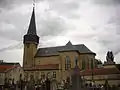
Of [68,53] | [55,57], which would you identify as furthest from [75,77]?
[55,57]

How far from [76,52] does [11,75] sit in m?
19.0

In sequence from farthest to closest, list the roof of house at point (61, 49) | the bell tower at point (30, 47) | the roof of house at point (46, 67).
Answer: the bell tower at point (30, 47) → the roof of house at point (61, 49) → the roof of house at point (46, 67)

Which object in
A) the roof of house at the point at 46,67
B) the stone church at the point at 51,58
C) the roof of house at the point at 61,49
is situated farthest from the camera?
the roof of house at the point at 61,49

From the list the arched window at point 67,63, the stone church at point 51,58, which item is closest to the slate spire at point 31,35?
the stone church at point 51,58

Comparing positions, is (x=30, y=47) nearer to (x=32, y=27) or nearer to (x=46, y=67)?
(x=32, y=27)

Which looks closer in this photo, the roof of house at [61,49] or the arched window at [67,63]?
the arched window at [67,63]

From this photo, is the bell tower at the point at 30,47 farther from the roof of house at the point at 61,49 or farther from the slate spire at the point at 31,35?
the roof of house at the point at 61,49

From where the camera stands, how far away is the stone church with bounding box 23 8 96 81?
55.3m

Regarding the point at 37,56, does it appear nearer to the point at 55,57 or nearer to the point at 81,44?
the point at 55,57

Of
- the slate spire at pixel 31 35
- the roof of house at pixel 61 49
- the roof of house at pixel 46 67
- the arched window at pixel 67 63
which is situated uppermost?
the slate spire at pixel 31 35

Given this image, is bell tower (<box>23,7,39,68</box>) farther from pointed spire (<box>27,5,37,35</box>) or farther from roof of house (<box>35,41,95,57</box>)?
roof of house (<box>35,41,95,57</box>)

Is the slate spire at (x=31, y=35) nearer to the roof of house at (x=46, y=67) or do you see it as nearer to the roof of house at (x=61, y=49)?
the roof of house at (x=61, y=49)

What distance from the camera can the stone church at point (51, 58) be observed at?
5528 cm

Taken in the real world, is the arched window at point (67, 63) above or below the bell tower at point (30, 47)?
below
